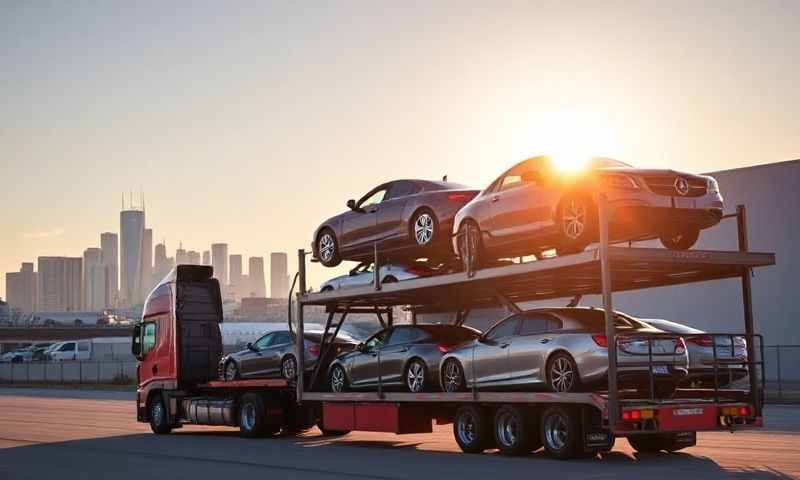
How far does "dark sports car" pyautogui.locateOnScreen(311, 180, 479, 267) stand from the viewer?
18250 mm

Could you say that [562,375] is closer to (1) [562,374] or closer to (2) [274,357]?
(1) [562,374]

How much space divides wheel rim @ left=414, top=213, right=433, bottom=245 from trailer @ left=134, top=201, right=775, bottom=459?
789 mm

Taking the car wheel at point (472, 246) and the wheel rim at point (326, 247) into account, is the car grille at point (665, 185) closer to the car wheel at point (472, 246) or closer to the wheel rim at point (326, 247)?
the car wheel at point (472, 246)

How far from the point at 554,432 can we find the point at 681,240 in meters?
3.12

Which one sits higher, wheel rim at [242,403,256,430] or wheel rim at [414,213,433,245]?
wheel rim at [414,213,433,245]

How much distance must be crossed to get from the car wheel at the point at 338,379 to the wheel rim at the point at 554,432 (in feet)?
18.6

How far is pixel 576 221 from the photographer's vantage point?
48.3ft

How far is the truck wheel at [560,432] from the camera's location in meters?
15.0

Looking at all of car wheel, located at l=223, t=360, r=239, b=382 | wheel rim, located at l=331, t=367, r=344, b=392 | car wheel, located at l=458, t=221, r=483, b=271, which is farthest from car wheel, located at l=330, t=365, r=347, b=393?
car wheel, located at l=458, t=221, r=483, b=271

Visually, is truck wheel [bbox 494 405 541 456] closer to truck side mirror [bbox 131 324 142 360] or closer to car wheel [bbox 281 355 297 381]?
car wheel [bbox 281 355 297 381]

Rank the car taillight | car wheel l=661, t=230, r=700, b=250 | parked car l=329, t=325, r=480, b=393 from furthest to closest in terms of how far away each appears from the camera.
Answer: parked car l=329, t=325, r=480, b=393
the car taillight
car wheel l=661, t=230, r=700, b=250

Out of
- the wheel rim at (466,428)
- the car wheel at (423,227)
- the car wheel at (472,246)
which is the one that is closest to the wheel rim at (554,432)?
the wheel rim at (466,428)

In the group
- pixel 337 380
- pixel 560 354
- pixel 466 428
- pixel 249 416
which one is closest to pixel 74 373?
pixel 249 416

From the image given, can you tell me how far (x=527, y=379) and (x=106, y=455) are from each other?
756 centimetres
